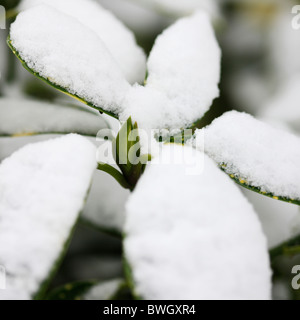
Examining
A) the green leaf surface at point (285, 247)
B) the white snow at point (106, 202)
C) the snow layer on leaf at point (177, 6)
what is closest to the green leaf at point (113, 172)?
the white snow at point (106, 202)

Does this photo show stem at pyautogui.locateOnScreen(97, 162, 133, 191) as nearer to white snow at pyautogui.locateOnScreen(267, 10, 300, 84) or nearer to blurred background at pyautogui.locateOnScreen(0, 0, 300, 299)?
blurred background at pyautogui.locateOnScreen(0, 0, 300, 299)

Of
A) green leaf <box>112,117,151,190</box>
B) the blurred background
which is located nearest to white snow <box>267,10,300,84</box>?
the blurred background

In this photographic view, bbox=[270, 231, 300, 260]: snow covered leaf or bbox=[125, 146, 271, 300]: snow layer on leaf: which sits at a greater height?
bbox=[125, 146, 271, 300]: snow layer on leaf

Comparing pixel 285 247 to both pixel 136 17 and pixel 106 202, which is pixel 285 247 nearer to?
pixel 106 202

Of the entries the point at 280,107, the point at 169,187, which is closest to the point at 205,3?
the point at 280,107

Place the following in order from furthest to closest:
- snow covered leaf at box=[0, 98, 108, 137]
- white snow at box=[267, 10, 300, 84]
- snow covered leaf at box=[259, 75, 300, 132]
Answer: white snow at box=[267, 10, 300, 84], snow covered leaf at box=[259, 75, 300, 132], snow covered leaf at box=[0, 98, 108, 137]
